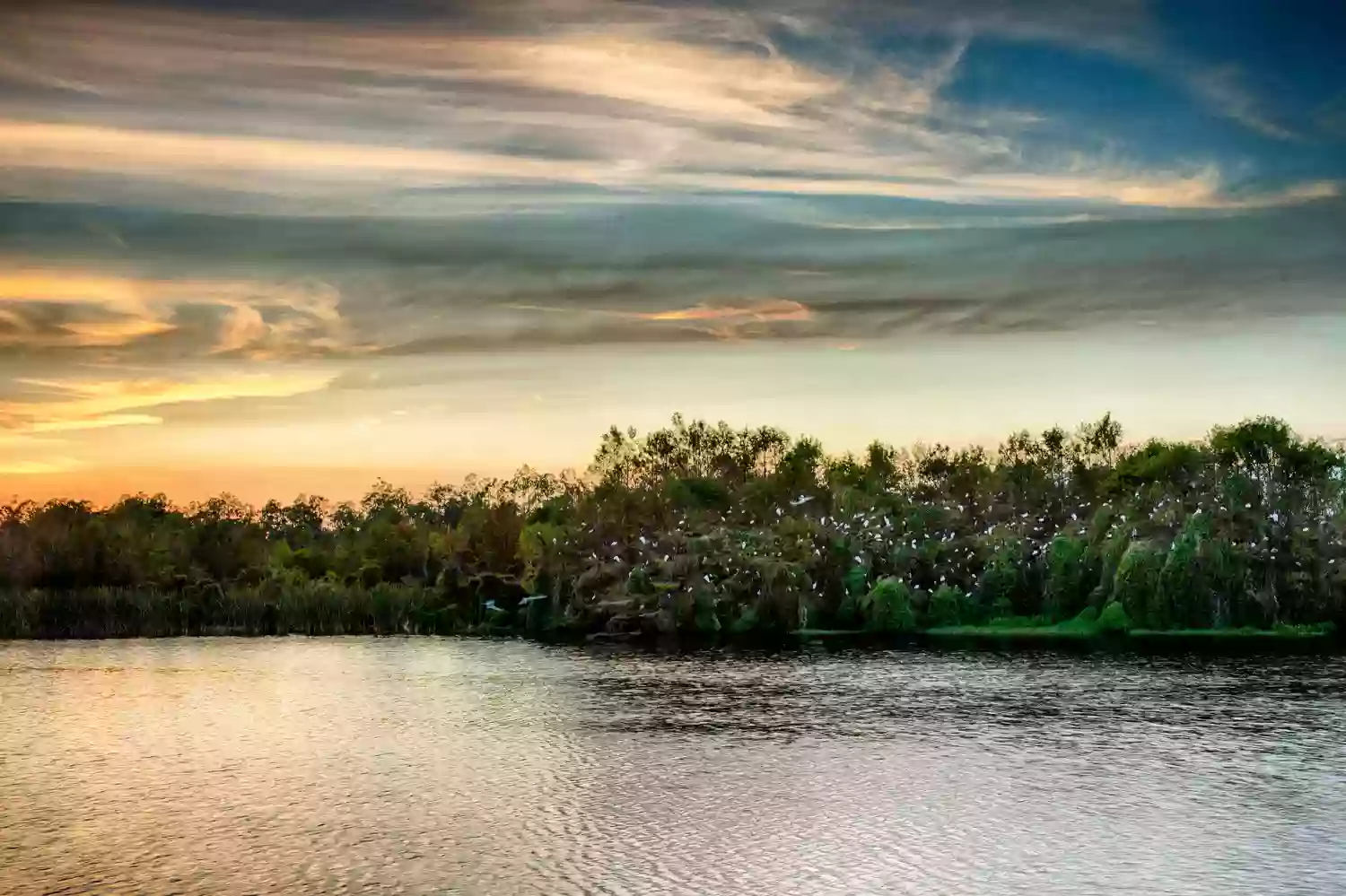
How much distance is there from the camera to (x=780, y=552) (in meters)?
94.5

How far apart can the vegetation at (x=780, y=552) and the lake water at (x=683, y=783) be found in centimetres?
2347

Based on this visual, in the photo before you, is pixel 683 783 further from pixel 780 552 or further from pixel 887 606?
pixel 780 552

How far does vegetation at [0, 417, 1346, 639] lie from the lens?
275ft

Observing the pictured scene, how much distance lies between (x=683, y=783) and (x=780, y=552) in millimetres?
59107

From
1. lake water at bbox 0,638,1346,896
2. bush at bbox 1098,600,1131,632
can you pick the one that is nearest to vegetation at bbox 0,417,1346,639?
bush at bbox 1098,600,1131,632

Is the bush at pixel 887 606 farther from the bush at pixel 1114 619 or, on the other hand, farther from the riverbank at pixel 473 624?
the bush at pixel 1114 619

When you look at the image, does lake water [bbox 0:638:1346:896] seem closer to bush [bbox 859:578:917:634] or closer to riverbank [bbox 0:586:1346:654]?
riverbank [bbox 0:586:1346:654]

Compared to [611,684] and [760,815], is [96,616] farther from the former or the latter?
[760,815]

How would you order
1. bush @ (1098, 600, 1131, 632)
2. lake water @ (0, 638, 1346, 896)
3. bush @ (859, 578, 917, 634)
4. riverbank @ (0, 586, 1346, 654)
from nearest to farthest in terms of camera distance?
lake water @ (0, 638, 1346, 896) → riverbank @ (0, 586, 1346, 654) → bush @ (1098, 600, 1131, 632) → bush @ (859, 578, 917, 634)

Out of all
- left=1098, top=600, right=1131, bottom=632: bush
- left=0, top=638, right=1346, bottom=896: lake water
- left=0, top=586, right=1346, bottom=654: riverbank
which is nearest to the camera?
left=0, top=638, right=1346, bottom=896: lake water

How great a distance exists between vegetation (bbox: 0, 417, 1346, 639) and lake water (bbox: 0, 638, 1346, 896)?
23468mm

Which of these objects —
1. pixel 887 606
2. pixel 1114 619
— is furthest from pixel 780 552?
pixel 1114 619

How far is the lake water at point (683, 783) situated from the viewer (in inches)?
1041

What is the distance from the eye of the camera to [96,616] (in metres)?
87.2
